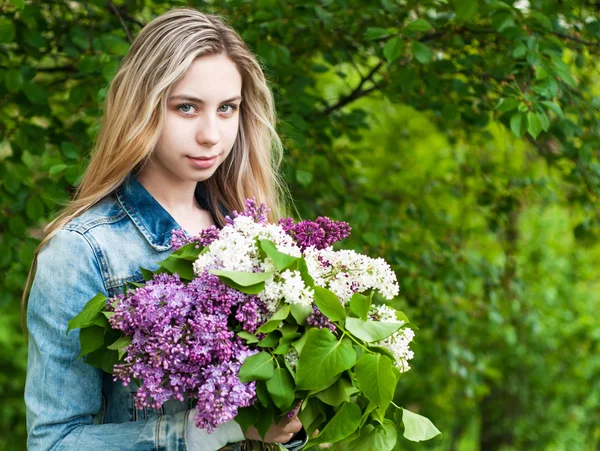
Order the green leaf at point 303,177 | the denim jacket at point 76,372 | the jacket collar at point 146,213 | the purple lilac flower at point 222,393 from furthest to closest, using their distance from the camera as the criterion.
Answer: the green leaf at point 303,177
the jacket collar at point 146,213
the denim jacket at point 76,372
the purple lilac flower at point 222,393

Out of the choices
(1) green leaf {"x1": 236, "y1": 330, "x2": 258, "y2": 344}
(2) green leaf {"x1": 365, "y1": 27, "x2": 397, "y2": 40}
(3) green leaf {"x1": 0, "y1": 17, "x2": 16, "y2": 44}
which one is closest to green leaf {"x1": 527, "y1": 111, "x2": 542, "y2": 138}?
(2) green leaf {"x1": 365, "y1": 27, "x2": 397, "y2": 40}

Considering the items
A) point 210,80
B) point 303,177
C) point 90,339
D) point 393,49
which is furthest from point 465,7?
point 90,339

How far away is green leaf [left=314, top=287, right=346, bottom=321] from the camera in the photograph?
4.85 ft

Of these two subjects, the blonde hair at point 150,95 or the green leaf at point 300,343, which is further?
the blonde hair at point 150,95

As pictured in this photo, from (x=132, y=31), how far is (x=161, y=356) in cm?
241

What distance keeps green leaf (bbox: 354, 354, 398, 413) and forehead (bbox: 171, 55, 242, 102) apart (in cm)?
84

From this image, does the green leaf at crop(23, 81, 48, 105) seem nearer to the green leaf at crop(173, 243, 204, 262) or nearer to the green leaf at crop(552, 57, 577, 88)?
the green leaf at crop(173, 243, 204, 262)

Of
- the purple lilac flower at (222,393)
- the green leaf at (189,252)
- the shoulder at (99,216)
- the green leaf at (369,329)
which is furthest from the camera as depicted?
the shoulder at (99,216)

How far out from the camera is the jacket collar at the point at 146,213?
1.97 m

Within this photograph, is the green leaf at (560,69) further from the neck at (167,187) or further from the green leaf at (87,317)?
the green leaf at (87,317)

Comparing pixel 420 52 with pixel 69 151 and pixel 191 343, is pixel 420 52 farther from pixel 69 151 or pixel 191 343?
pixel 191 343

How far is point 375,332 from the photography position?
150 cm

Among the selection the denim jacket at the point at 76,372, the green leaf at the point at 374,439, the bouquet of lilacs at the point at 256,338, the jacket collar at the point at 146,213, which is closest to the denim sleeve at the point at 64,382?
the denim jacket at the point at 76,372

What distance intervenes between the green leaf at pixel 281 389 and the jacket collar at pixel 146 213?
2.19 ft
